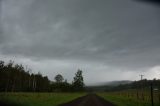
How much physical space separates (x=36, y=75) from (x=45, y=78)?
8.50m

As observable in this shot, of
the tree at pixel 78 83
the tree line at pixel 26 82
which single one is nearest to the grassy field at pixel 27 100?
the tree line at pixel 26 82

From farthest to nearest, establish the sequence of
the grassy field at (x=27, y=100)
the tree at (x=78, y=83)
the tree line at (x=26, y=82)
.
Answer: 1. the tree at (x=78, y=83)
2. the tree line at (x=26, y=82)
3. the grassy field at (x=27, y=100)

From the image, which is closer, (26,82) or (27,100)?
(27,100)

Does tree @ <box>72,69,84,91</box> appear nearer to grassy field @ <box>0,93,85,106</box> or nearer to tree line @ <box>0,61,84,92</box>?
tree line @ <box>0,61,84,92</box>

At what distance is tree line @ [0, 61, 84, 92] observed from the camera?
104188mm

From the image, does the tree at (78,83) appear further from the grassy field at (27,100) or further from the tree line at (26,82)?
the grassy field at (27,100)

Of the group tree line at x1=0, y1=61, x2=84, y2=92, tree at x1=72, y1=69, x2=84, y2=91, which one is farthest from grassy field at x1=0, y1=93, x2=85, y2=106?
tree at x1=72, y1=69, x2=84, y2=91

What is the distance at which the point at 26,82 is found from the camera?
130625mm

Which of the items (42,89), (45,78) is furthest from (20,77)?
(45,78)

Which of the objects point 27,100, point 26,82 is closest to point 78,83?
point 26,82

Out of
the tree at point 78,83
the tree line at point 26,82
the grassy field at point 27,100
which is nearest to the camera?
the grassy field at point 27,100

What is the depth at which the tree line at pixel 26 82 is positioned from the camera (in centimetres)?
10419

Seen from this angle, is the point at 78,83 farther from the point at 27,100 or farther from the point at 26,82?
the point at 27,100

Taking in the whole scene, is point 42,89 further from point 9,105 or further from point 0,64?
point 9,105
